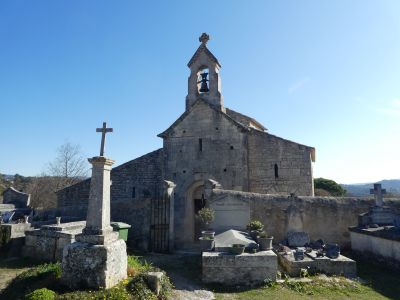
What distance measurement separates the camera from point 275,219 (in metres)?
12.5

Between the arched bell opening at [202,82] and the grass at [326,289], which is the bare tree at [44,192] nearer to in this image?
the arched bell opening at [202,82]

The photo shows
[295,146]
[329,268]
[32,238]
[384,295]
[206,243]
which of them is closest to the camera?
[384,295]

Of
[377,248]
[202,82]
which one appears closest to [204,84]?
[202,82]

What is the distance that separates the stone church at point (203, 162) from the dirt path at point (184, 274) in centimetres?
312

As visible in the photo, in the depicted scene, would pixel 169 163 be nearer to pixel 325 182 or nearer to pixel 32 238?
pixel 32 238

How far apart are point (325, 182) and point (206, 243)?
90.8 ft

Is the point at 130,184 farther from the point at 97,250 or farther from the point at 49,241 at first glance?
the point at 97,250

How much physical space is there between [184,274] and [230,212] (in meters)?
3.63

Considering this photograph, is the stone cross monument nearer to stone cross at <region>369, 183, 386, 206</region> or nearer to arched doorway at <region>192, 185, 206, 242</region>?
stone cross at <region>369, 183, 386, 206</region>

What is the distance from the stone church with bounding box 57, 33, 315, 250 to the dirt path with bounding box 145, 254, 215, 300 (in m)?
3.12

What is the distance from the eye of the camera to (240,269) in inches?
328

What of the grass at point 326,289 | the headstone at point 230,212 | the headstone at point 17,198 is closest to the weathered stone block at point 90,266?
the grass at point 326,289

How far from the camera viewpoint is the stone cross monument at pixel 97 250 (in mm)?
6426

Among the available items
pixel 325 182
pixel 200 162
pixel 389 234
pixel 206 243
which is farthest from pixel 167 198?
pixel 325 182
